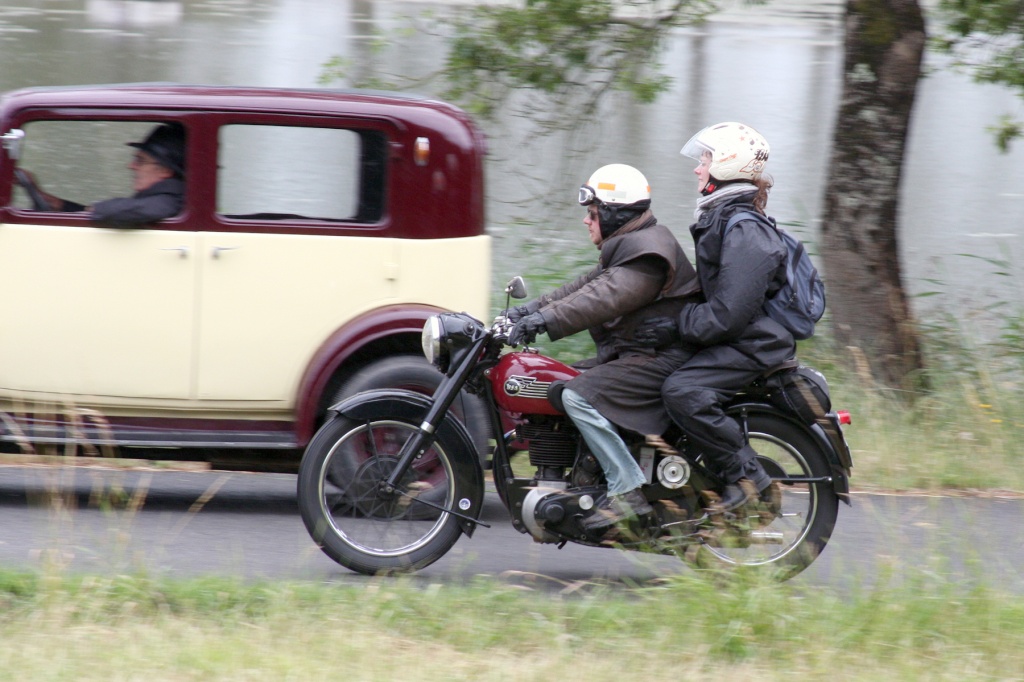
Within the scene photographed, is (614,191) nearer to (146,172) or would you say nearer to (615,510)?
(615,510)

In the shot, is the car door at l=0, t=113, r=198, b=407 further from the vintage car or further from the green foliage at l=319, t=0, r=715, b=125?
the green foliage at l=319, t=0, r=715, b=125

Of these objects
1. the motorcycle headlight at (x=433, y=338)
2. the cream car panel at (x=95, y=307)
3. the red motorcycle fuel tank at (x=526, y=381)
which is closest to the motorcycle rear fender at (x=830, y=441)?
the red motorcycle fuel tank at (x=526, y=381)

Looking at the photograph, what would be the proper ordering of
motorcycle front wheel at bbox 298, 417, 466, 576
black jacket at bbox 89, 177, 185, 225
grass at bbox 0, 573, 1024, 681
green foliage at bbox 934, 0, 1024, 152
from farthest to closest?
green foliage at bbox 934, 0, 1024, 152 → black jacket at bbox 89, 177, 185, 225 → motorcycle front wheel at bbox 298, 417, 466, 576 → grass at bbox 0, 573, 1024, 681

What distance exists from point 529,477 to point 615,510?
0.38 m

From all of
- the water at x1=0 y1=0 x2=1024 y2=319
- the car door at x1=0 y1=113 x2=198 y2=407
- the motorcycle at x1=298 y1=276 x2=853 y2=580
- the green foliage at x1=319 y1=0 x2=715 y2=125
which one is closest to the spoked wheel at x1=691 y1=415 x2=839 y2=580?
the motorcycle at x1=298 y1=276 x2=853 y2=580

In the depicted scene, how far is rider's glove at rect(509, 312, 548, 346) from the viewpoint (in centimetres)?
478

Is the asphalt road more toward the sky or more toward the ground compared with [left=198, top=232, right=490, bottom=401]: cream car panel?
more toward the ground

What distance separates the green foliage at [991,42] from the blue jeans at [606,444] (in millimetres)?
4977

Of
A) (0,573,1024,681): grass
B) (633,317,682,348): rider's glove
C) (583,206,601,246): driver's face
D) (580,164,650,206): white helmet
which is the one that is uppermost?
(580,164,650,206): white helmet

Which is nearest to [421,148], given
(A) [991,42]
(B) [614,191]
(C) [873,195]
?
(B) [614,191]

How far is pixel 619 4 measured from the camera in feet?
30.9

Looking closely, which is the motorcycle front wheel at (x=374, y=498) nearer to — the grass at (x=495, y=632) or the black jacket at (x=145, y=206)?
the grass at (x=495, y=632)

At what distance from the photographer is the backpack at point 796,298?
193 inches

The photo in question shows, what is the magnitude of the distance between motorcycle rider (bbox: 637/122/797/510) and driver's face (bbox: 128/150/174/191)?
7.97 ft
